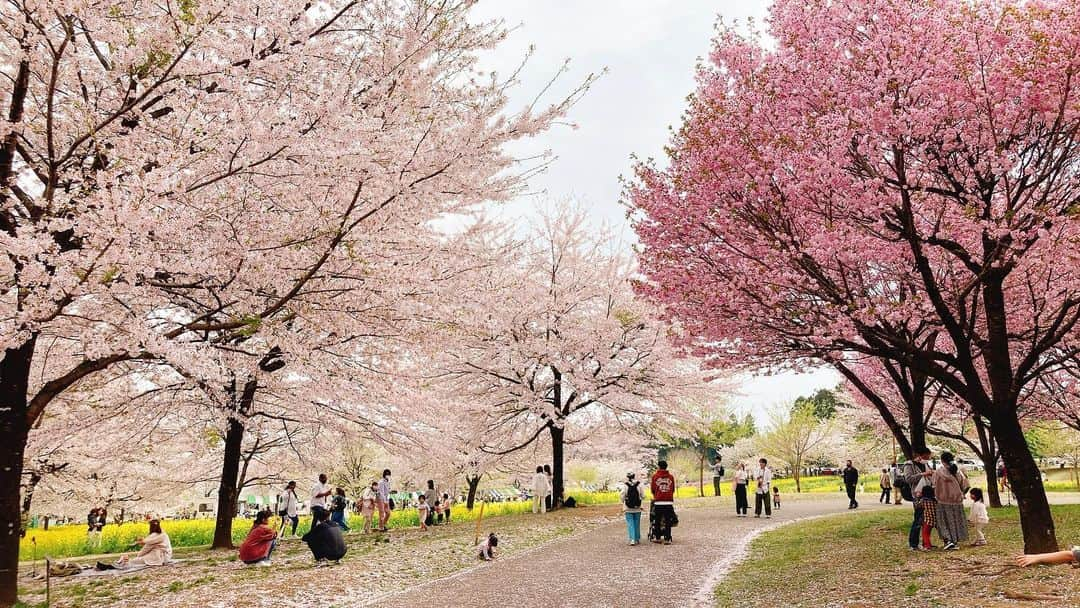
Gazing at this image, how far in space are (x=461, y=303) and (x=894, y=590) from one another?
6650 mm

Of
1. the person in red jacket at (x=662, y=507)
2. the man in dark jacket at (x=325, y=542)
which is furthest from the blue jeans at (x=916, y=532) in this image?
the man in dark jacket at (x=325, y=542)

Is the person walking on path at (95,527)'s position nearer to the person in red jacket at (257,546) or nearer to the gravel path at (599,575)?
the person in red jacket at (257,546)

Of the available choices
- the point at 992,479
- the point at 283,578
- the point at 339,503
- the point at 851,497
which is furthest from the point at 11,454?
the point at 851,497

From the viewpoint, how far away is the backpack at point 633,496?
A: 40.4 feet

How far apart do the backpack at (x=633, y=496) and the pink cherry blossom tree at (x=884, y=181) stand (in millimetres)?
3637

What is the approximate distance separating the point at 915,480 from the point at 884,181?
578cm

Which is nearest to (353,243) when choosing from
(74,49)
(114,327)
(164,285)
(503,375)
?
(164,285)

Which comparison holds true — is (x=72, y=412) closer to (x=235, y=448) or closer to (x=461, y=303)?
(x=235, y=448)

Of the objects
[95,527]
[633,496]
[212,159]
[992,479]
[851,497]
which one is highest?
[212,159]

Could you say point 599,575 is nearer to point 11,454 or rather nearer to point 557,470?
point 11,454

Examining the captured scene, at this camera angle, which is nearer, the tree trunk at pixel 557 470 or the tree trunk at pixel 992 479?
the tree trunk at pixel 992 479

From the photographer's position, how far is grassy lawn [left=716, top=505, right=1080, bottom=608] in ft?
22.4

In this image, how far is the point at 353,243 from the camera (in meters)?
7.21

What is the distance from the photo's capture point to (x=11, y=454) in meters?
7.70
